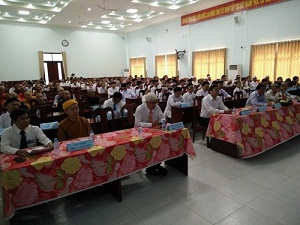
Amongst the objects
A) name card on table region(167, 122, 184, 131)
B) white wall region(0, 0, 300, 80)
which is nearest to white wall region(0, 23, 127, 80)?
white wall region(0, 0, 300, 80)

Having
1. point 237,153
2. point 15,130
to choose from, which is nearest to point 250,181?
point 237,153

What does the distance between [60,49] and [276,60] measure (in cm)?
1150

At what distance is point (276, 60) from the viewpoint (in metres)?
7.85

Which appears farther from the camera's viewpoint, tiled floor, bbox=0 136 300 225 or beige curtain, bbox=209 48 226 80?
beige curtain, bbox=209 48 226 80

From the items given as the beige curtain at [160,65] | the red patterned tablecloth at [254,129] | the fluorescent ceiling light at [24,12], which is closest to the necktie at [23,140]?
the red patterned tablecloth at [254,129]

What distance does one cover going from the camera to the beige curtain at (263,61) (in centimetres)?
795

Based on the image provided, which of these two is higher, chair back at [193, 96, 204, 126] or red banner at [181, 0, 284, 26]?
red banner at [181, 0, 284, 26]

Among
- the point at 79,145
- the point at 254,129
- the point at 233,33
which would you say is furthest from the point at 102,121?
the point at 233,33

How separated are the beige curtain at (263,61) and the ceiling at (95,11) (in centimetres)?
250

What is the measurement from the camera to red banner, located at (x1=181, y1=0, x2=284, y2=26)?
8.01 metres

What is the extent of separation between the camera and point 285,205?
6.98ft

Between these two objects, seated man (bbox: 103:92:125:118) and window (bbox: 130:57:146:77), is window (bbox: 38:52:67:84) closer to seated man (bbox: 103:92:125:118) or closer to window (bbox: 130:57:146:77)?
window (bbox: 130:57:146:77)

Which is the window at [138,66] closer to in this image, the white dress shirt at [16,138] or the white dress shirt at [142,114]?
the white dress shirt at [142,114]

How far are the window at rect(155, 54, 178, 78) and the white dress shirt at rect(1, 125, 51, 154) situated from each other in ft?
33.9
